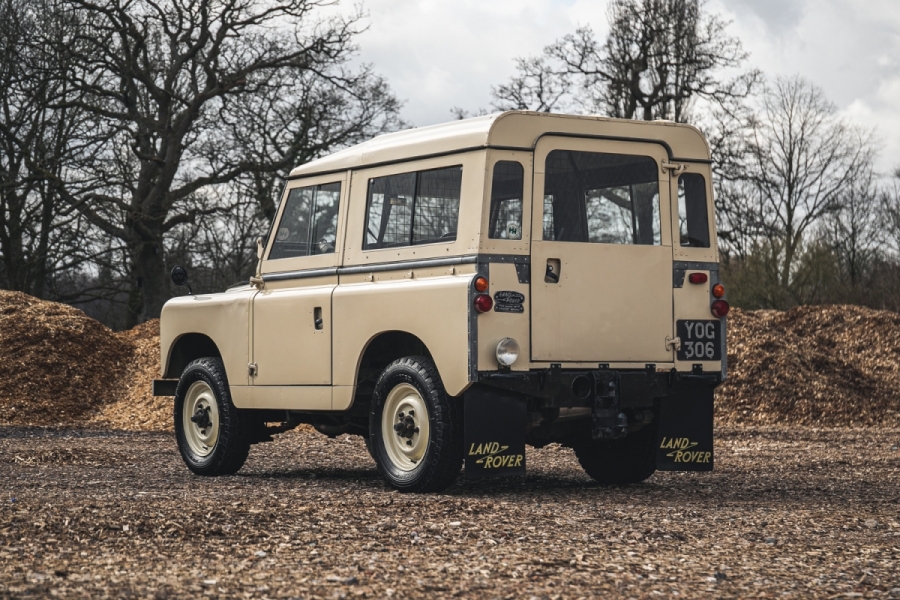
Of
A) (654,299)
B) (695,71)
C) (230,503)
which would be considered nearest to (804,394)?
(654,299)

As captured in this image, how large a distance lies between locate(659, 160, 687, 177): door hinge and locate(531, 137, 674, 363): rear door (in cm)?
3

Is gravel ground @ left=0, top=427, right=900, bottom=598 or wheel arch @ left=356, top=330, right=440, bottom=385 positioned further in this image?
wheel arch @ left=356, top=330, right=440, bottom=385

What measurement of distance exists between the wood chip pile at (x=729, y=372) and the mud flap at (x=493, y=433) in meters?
10.8

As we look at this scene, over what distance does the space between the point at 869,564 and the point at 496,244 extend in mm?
3332

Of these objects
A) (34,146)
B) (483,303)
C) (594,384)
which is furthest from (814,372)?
(34,146)

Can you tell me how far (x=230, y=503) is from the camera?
7.42m

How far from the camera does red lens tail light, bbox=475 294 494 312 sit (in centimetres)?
805

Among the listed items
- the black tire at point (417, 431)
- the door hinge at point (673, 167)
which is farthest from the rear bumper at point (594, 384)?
the door hinge at point (673, 167)

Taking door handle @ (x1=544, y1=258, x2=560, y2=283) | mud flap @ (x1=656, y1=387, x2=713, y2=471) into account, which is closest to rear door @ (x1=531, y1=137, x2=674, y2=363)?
door handle @ (x1=544, y1=258, x2=560, y2=283)

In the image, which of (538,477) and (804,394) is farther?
(804,394)

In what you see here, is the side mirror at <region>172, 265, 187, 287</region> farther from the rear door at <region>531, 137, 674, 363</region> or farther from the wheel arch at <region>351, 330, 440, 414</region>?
the rear door at <region>531, 137, 674, 363</region>

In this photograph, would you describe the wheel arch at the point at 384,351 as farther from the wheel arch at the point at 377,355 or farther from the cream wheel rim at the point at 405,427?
the cream wheel rim at the point at 405,427

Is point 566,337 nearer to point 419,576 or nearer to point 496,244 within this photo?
point 496,244

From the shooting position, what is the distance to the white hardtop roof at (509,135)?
8.41 metres
